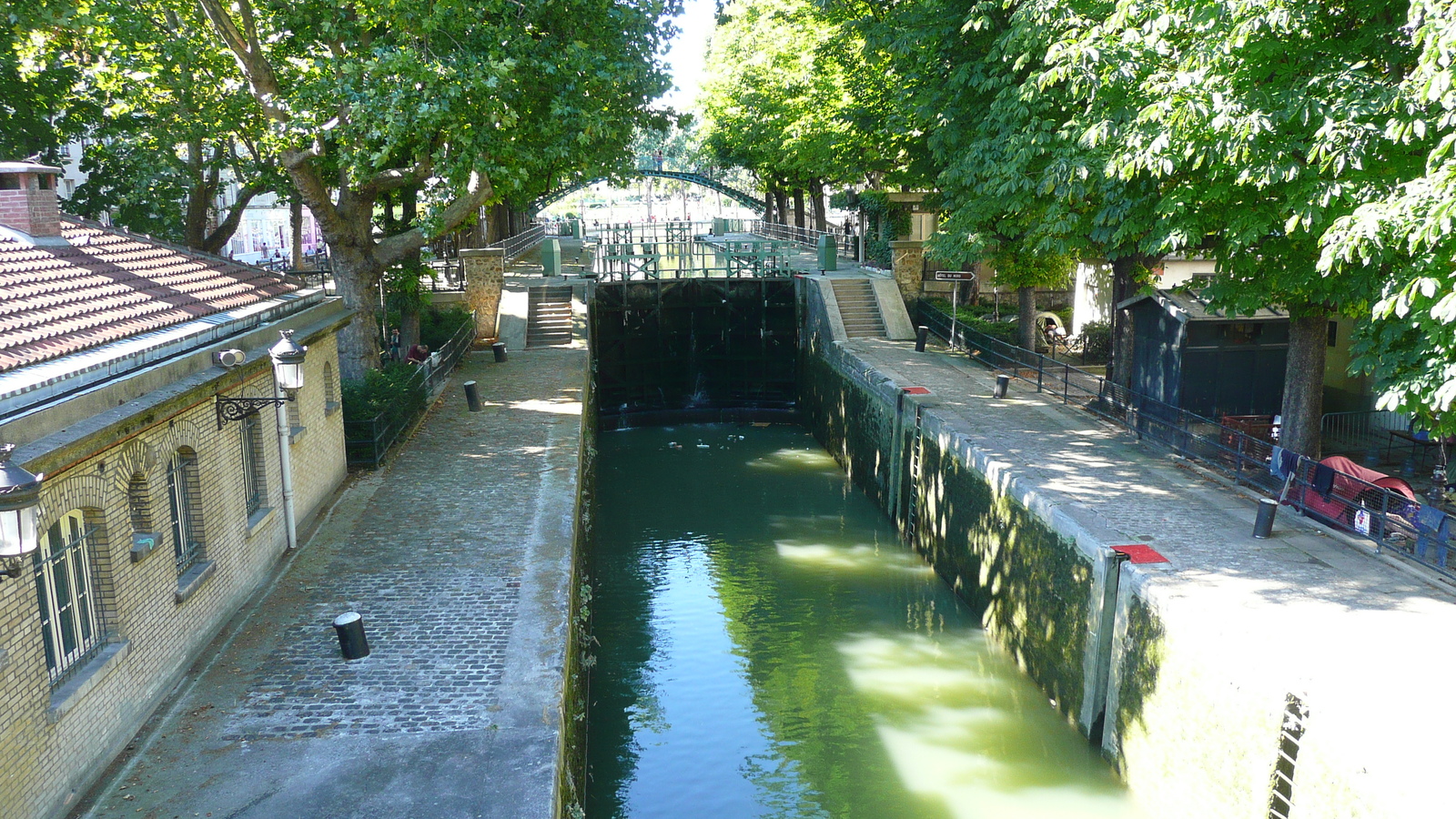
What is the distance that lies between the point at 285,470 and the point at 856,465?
1371 cm

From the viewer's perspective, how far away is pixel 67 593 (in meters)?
8.26

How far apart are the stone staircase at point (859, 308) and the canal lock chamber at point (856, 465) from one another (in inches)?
26.8

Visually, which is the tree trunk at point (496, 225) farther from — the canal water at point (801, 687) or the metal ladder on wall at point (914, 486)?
the metal ladder on wall at point (914, 486)

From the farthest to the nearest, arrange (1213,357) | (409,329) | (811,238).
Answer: (811,238)
(409,329)
(1213,357)

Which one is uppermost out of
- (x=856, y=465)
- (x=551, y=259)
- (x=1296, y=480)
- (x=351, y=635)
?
(x=551, y=259)

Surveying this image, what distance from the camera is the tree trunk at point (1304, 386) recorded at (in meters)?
14.8

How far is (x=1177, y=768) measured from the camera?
10133 millimetres

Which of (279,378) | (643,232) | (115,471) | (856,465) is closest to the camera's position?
(115,471)

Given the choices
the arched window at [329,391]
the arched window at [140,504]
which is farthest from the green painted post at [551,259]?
the arched window at [140,504]

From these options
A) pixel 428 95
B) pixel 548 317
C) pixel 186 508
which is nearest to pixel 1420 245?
pixel 186 508

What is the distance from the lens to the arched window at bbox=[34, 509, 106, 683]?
788cm

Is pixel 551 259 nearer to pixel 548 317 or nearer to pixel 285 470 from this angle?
pixel 548 317

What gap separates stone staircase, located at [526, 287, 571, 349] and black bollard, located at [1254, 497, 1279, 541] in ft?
62.9

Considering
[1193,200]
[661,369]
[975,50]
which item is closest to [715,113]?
[661,369]
